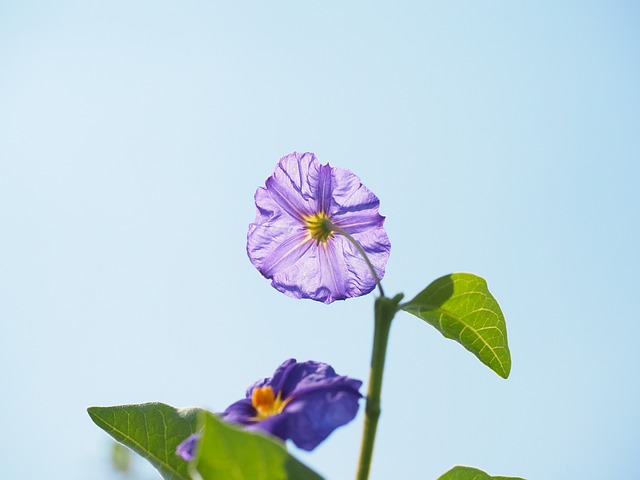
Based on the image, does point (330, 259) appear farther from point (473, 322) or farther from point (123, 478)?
point (123, 478)

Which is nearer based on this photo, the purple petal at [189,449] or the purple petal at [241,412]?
the purple petal at [189,449]

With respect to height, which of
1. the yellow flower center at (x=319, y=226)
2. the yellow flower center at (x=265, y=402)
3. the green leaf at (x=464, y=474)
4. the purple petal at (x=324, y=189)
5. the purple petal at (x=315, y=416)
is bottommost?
the green leaf at (x=464, y=474)

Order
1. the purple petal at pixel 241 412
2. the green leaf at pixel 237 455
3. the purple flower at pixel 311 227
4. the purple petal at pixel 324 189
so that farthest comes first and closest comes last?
the purple petal at pixel 324 189 → the purple flower at pixel 311 227 → the purple petal at pixel 241 412 → the green leaf at pixel 237 455

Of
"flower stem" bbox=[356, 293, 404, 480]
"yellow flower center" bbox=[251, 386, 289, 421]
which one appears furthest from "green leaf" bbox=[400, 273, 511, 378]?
"yellow flower center" bbox=[251, 386, 289, 421]

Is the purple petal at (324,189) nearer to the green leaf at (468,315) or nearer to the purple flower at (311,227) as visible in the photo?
the purple flower at (311,227)

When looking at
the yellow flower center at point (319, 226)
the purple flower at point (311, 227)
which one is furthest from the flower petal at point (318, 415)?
the yellow flower center at point (319, 226)

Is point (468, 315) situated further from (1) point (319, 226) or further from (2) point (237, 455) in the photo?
(2) point (237, 455)
